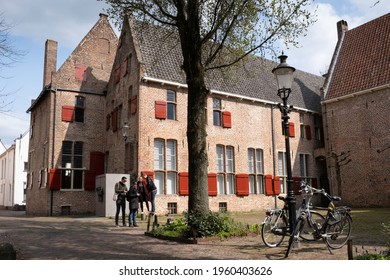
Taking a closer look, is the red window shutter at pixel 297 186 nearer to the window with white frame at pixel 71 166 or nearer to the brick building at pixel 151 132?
the brick building at pixel 151 132

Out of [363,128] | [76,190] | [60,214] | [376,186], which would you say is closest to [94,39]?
[76,190]

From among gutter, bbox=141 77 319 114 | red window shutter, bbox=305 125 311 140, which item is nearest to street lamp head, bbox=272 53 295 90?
gutter, bbox=141 77 319 114

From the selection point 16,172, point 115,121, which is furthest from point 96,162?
point 16,172

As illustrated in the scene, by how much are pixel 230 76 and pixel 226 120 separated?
342 cm

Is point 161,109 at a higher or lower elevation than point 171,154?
higher

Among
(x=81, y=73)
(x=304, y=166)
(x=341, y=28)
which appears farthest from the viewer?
(x=341, y=28)

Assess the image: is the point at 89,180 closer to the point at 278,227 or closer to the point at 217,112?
the point at 217,112

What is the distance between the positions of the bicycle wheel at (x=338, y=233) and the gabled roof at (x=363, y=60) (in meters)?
15.3

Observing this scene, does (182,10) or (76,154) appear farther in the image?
(76,154)

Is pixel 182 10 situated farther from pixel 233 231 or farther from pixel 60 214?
pixel 60 214

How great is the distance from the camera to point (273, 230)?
7.15m

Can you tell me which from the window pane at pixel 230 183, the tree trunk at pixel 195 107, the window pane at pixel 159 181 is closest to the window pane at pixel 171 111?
the window pane at pixel 159 181

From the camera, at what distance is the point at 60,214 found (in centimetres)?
1884

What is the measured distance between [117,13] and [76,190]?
1225 cm
